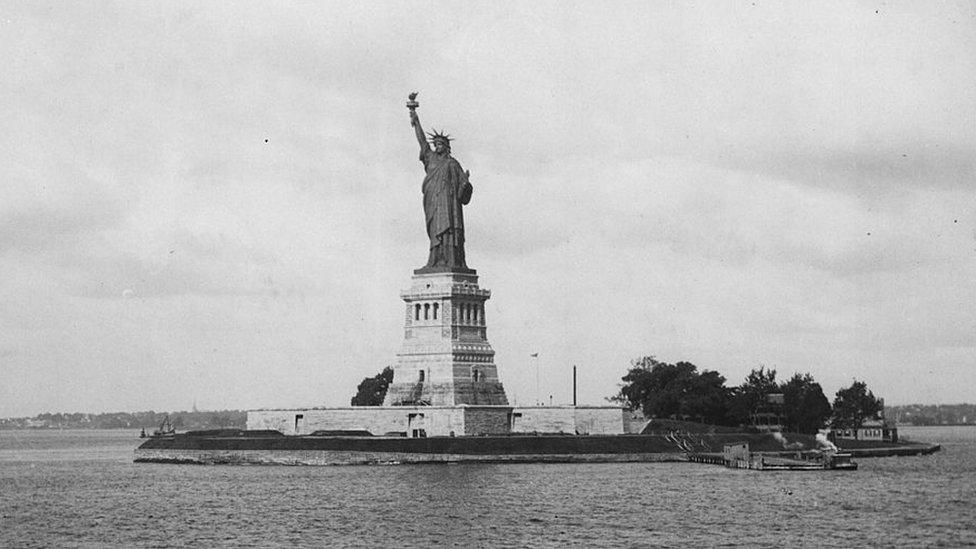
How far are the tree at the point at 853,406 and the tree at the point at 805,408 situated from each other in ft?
62.8

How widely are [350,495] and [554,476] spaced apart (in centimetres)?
1675

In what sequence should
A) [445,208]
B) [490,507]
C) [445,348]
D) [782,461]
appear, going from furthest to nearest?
[445,208], [445,348], [782,461], [490,507]

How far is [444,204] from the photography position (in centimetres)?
12619

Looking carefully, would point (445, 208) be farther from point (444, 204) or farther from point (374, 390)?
point (374, 390)

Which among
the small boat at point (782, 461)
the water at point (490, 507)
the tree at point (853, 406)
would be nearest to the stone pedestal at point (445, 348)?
the water at point (490, 507)

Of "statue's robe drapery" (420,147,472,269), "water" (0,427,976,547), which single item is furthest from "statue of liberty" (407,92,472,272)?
"water" (0,427,976,547)

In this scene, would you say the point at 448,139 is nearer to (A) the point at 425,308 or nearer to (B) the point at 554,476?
(A) the point at 425,308

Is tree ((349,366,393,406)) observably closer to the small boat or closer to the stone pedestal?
the stone pedestal

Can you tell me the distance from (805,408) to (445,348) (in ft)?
161

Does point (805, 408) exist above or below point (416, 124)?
below

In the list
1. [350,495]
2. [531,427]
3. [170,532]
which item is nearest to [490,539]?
[170,532]

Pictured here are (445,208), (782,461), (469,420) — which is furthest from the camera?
(445,208)

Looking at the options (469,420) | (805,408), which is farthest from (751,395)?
(469,420)

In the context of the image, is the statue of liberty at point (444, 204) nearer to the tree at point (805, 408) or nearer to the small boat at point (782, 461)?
the small boat at point (782, 461)
